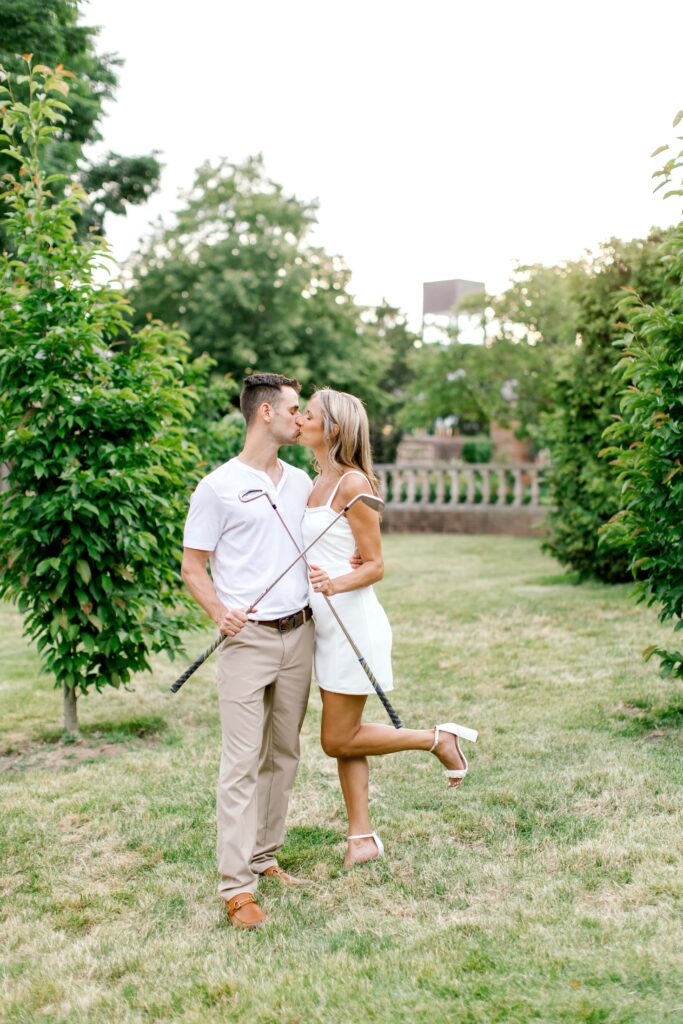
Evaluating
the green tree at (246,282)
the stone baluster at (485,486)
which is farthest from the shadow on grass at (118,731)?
the green tree at (246,282)

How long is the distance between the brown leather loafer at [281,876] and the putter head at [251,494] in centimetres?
162

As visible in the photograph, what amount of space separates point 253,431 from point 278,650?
2.91ft

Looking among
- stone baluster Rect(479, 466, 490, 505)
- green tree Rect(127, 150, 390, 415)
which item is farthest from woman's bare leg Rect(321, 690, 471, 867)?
green tree Rect(127, 150, 390, 415)

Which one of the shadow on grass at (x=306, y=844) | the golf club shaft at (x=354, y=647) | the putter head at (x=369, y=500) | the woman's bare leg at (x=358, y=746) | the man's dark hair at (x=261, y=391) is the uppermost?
the man's dark hair at (x=261, y=391)

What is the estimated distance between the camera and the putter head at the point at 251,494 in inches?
155

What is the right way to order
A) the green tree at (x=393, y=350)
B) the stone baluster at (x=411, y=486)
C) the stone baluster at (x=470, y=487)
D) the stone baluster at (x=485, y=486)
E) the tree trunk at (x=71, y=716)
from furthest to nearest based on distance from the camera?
the green tree at (x=393, y=350)
the stone baluster at (x=411, y=486)
the stone baluster at (x=470, y=487)
the stone baluster at (x=485, y=486)
the tree trunk at (x=71, y=716)

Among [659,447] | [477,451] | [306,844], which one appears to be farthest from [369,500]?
[477,451]

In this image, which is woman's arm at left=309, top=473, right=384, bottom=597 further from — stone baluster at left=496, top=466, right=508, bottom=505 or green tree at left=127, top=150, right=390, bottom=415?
green tree at left=127, top=150, right=390, bottom=415

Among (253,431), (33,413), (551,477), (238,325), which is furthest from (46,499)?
(238,325)

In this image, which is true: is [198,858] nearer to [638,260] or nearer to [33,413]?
[33,413]

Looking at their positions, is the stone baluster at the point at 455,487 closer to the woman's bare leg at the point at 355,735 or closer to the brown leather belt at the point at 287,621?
the woman's bare leg at the point at 355,735

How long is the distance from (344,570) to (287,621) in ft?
1.02

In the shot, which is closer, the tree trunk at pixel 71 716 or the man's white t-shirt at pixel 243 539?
the man's white t-shirt at pixel 243 539

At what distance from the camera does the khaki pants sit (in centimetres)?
384
